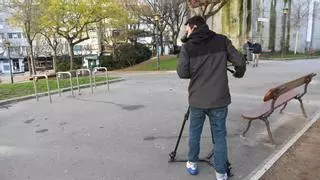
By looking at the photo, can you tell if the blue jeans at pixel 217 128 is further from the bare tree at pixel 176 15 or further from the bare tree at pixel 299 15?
the bare tree at pixel 299 15

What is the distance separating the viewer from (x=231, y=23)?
2709 centimetres

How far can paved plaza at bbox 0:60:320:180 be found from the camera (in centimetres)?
439

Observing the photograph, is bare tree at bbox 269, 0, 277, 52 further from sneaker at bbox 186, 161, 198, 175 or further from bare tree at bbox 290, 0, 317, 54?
sneaker at bbox 186, 161, 198, 175

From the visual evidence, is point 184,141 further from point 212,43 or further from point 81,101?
point 81,101

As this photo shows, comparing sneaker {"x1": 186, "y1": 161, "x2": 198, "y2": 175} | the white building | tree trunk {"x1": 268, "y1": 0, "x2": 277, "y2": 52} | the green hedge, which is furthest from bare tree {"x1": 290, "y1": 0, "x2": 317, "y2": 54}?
the white building

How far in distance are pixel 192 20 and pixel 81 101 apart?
6.39m

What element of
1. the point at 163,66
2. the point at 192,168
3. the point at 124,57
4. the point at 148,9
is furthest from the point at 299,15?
the point at 192,168

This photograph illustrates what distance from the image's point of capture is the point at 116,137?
583 centimetres

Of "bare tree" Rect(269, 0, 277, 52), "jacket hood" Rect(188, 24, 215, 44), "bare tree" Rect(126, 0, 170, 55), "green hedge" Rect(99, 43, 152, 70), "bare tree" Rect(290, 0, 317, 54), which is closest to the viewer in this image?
"jacket hood" Rect(188, 24, 215, 44)

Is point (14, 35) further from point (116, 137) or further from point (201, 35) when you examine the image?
point (201, 35)

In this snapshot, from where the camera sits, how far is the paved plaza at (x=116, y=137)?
439 cm

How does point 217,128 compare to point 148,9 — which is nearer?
point 217,128

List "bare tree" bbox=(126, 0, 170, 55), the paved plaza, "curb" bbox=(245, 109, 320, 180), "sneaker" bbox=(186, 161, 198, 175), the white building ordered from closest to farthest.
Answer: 1. "curb" bbox=(245, 109, 320, 180)
2. "sneaker" bbox=(186, 161, 198, 175)
3. the paved plaza
4. "bare tree" bbox=(126, 0, 170, 55)
5. the white building

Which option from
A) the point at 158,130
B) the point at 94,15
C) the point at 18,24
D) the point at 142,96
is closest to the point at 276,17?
the point at 94,15
